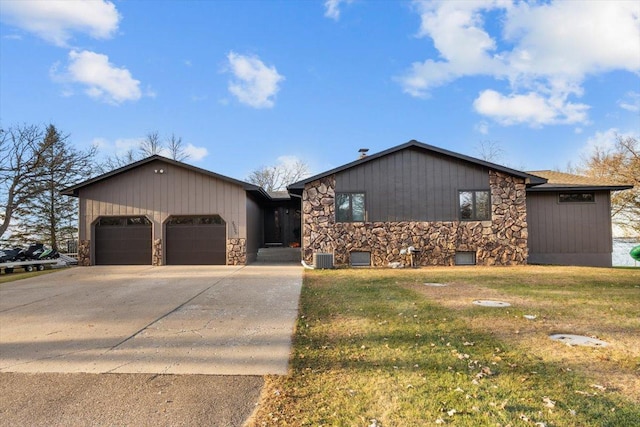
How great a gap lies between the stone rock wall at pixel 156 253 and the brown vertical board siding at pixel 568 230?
49.1 feet

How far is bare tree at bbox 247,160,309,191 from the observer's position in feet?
122

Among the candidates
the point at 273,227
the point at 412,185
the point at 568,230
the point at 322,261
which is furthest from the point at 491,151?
the point at 322,261

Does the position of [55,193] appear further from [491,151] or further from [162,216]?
[491,151]

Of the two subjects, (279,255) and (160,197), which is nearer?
(160,197)

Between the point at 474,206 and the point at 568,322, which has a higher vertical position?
the point at 474,206

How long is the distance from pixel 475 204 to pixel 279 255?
28.5 feet

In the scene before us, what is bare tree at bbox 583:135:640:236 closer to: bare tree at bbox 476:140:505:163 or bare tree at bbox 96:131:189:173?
bare tree at bbox 476:140:505:163

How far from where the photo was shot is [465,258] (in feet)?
45.8

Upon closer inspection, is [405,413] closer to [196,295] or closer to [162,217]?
[196,295]

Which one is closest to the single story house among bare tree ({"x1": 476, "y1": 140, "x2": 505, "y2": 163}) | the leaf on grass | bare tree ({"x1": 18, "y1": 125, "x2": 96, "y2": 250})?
bare tree ({"x1": 18, "y1": 125, "x2": 96, "y2": 250})

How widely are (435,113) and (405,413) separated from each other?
68.3 feet

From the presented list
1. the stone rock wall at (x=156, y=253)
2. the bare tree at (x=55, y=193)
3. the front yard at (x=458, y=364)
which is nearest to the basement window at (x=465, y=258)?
the front yard at (x=458, y=364)

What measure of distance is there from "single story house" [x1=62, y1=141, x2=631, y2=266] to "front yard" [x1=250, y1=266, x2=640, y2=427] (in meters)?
6.37

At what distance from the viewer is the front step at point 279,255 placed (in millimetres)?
16828
